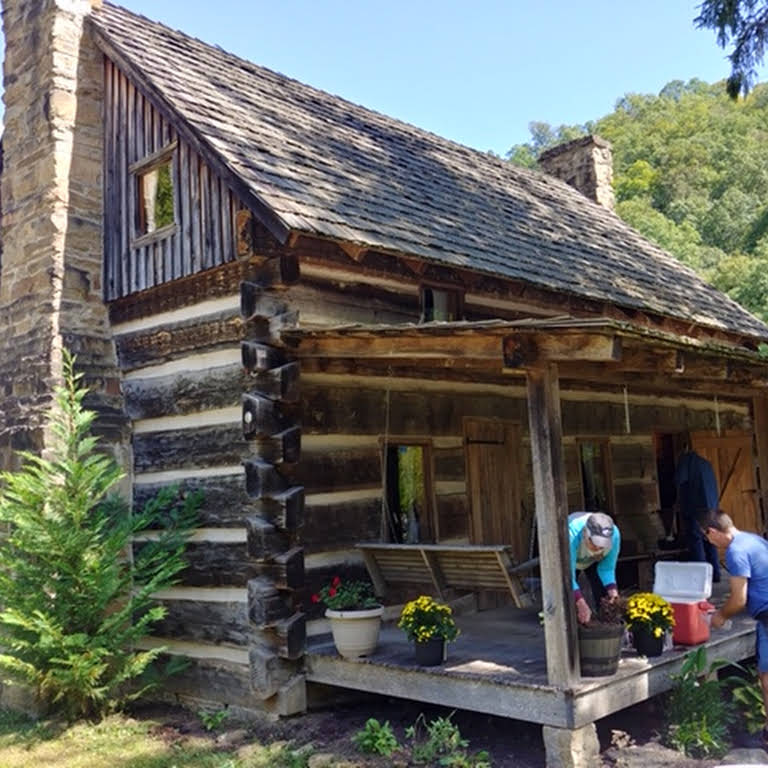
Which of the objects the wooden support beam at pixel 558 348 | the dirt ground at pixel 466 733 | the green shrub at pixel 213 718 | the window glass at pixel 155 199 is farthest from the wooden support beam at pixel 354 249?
the green shrub at pixel 213 718

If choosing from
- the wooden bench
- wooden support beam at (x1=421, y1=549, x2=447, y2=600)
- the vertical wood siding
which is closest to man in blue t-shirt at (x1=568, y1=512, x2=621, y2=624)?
the wooden bench

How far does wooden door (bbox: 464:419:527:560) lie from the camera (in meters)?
8.66

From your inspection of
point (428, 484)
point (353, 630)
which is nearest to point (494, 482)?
point (428, 484)

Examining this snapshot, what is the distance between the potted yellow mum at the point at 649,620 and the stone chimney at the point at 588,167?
1131 cm

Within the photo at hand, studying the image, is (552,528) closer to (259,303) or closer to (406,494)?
(406,494)

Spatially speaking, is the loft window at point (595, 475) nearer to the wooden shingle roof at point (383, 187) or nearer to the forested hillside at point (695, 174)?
the wooden shingle roof at point (383, 187)

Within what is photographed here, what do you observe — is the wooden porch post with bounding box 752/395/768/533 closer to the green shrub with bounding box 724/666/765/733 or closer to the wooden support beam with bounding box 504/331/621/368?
the green shrub with bounding box 724/666/765/733

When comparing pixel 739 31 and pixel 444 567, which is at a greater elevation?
pixel 739 31

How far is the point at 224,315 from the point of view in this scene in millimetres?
7332

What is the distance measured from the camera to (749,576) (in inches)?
232

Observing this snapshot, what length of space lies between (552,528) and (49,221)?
592 cm

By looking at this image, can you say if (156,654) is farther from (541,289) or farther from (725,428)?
(725,428)

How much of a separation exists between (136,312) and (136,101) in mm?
2180

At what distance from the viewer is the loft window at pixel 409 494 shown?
7.88 m
